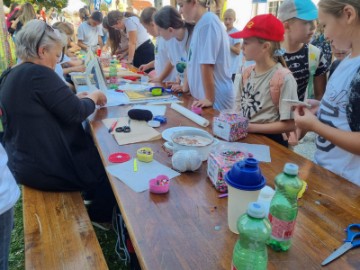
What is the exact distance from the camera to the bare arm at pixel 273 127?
1.77m

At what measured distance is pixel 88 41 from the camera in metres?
6.94

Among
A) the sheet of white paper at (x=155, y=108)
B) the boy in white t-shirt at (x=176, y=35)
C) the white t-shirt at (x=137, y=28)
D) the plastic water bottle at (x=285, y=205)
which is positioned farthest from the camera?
the white t-shirt at (x=137, y=28)

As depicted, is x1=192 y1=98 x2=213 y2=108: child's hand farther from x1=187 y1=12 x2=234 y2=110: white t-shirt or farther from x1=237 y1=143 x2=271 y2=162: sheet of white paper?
x1=237 y1=143 x2=271 y2=162: sheet of white paper

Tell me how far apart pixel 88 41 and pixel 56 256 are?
6.43 m

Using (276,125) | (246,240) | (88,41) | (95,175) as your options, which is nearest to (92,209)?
(95,175)

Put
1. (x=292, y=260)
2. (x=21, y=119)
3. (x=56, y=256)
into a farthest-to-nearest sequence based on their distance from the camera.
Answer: (x=21, y=119)
(x=56, y=256)
(x=292, y=260)

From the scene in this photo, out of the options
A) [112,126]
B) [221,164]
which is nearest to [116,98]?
[112,126]

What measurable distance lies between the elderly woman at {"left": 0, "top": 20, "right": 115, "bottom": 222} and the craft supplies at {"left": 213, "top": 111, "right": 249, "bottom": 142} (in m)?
0.84

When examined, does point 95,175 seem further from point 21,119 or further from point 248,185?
point 248,185

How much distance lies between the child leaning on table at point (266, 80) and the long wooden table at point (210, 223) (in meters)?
0.40

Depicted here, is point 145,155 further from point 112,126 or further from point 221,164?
point 112,126

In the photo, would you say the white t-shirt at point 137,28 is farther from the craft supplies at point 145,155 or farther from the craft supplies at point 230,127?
the craft supplies at point 145,155

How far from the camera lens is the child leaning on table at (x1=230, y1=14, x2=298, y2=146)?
174cm

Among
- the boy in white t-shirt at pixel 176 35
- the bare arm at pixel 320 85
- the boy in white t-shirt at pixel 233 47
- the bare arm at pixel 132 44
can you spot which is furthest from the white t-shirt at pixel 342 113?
the bare arm at pixel 132 44
